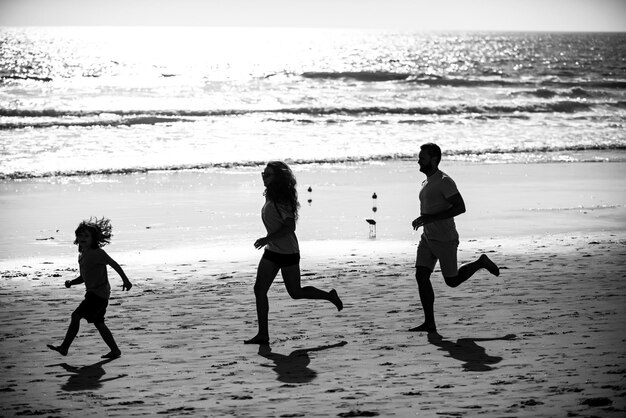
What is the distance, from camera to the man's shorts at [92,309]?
694cm

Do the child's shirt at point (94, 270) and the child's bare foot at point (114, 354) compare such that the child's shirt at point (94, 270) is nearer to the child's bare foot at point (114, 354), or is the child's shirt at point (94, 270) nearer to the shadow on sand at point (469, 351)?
the child's bare foot at point (114, 354)

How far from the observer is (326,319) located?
8016mm

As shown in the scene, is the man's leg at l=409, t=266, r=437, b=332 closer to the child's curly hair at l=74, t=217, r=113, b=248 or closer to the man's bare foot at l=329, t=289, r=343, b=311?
the man's bare foot at l=329, t=289, r=343, b=311

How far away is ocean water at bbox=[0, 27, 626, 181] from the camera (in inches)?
953

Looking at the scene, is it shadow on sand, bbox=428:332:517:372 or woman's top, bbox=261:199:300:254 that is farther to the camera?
woman's top, bbox=261:199:300:254

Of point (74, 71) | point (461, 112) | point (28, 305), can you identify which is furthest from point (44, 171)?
point (74, 71)

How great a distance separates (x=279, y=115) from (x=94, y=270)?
31635 millimetres

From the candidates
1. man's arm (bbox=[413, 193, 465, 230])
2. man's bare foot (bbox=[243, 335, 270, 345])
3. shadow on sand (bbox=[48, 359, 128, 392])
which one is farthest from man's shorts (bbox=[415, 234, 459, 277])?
shadow on sand (bbox=[48, 359, 128, 392])

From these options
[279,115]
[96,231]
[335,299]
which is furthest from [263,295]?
[279,115]

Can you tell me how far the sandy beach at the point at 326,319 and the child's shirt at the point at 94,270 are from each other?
473mm

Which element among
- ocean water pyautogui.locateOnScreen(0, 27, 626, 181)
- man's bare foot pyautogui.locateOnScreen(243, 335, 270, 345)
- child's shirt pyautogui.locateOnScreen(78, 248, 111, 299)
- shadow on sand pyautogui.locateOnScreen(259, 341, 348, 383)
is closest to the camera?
shadow on sand pyautogui.locateOnScreen(259, 341, 348, 383)

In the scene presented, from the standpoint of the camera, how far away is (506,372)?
616cm

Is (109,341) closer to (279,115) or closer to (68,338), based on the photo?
(68,338)

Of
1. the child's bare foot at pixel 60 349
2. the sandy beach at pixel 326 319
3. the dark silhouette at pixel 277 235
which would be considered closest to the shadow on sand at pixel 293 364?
the sandy beach at pixel 326 319
